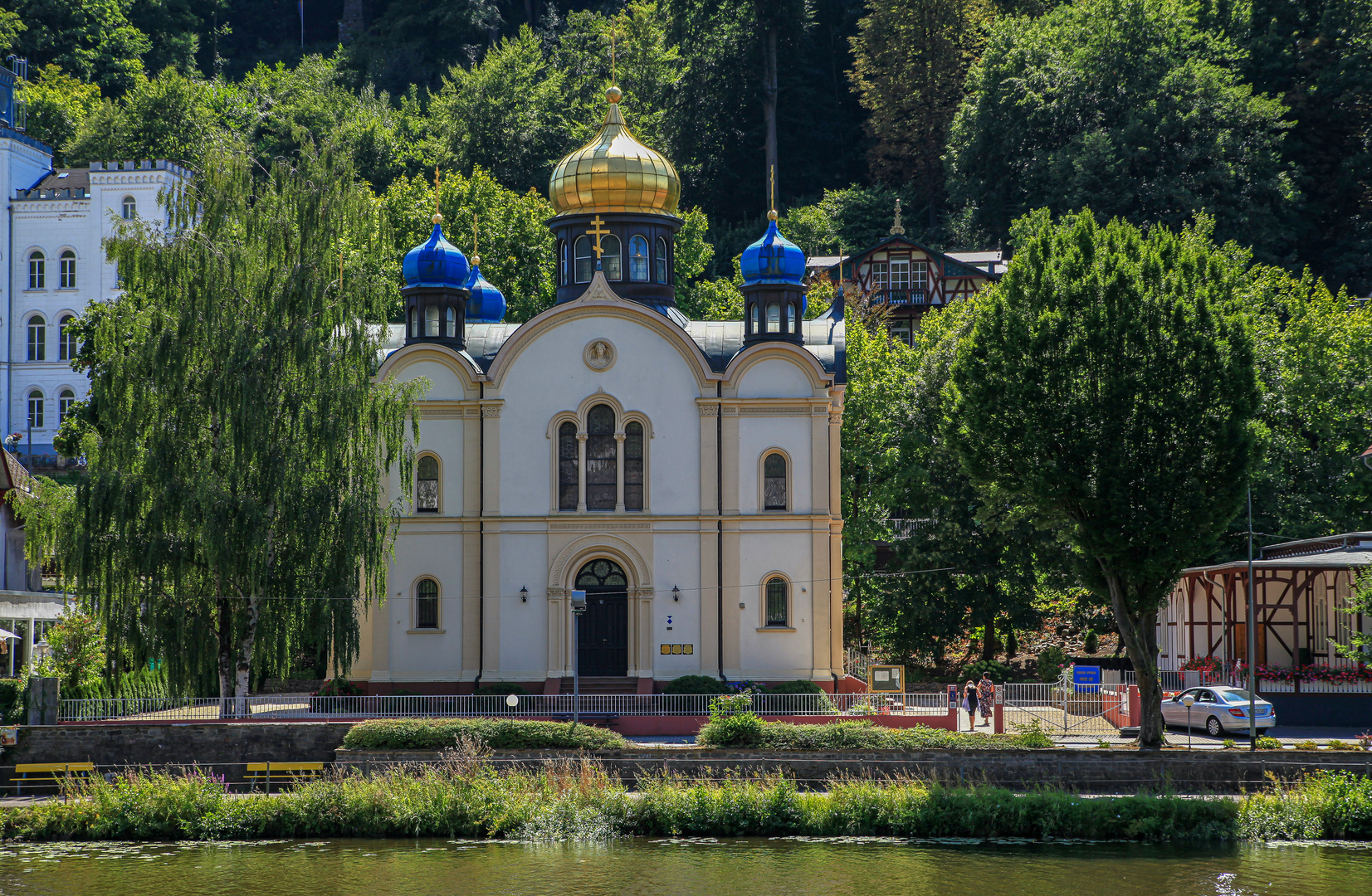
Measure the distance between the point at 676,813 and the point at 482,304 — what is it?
2462 cm

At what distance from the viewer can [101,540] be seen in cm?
3083

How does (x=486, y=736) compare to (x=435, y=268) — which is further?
(x=435, y=268)

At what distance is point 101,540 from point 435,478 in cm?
922

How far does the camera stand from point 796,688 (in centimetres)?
3544

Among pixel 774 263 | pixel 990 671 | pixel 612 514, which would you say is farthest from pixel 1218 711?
pixel 774 263

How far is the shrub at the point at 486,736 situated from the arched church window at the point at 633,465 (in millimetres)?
10055

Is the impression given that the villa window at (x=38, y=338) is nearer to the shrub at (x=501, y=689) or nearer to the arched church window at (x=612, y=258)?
the arched church window at (x=612, y=258)

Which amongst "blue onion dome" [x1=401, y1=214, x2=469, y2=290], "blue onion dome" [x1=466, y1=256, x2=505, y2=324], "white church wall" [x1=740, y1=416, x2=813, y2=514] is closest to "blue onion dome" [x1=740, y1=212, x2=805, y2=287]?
"white church wall" [x1=740, y1=416, x2=813, y2=514]

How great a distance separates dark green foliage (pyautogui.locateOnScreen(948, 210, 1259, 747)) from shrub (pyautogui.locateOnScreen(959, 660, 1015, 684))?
11061 millimetres

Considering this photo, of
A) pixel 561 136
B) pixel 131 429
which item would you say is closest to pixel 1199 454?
pixel 131 429

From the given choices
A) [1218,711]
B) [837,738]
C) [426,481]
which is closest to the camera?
[837,738]

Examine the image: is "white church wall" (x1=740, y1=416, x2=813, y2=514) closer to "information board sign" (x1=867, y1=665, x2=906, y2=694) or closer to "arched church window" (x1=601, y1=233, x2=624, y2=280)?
"information board sign" (x1=867, y1=665, x2=906, y2=694)

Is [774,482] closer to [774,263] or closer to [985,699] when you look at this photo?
[774,263]

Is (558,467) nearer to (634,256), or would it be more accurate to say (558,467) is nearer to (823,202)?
(634,256)
